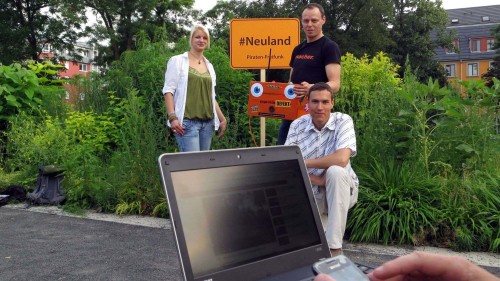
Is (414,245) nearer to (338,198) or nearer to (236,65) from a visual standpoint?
(338,198)

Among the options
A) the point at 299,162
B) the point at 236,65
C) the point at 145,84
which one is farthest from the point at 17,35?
the point at 299,162

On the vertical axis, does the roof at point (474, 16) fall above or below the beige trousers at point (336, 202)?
above

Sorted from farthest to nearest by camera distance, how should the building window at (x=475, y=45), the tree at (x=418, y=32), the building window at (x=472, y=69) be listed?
1. the building window at (x=475, y=45)
2. the building window at (x=472, y=69)
3. the tree at (x=418, y=32)

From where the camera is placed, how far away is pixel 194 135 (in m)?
5.42

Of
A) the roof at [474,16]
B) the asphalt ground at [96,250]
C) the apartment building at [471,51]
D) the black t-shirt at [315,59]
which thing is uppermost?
the roof at [474,16]

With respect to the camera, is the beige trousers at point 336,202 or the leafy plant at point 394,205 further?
the leafy plant at point 394,205

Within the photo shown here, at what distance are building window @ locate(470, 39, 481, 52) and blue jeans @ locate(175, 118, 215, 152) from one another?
9119 centimetres

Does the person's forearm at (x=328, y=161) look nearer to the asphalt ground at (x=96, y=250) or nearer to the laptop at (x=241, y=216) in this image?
the asphalt ground at (x=96, y=250)

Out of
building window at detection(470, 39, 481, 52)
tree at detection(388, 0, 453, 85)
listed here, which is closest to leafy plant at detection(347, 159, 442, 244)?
tree at detection(388, 0, 453, 85)

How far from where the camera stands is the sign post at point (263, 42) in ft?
22.4

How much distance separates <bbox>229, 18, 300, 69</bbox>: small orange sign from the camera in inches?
269

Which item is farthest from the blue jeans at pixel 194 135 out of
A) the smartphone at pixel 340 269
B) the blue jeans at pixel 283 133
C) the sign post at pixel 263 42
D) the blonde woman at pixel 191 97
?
the smartphone at pixel 340 269

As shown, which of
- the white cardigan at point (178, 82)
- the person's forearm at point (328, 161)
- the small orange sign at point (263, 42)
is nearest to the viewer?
the person's forearm at point (328, 161)

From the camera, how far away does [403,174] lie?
557 cm
